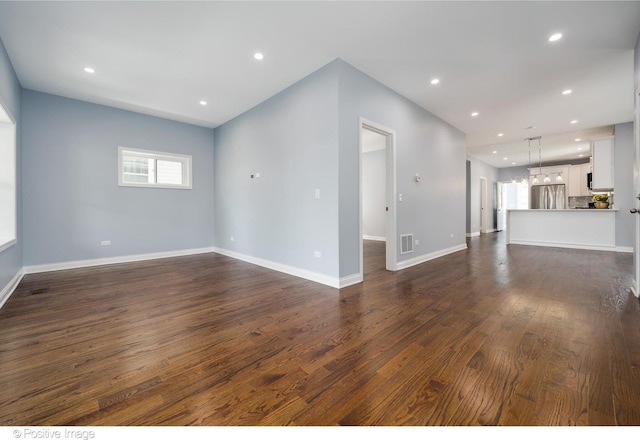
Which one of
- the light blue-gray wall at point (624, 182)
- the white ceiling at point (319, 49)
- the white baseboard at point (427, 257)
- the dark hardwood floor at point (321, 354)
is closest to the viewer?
the dark hardwood floor at point (321, 354)

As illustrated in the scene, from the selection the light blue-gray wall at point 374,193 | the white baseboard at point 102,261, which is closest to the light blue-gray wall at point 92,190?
the white baseboard at point 102,261

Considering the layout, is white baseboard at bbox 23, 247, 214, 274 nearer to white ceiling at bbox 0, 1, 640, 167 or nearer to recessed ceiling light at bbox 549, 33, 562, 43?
white ceiling at bbox 0, 1, 640, 167

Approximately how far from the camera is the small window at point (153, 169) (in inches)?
192

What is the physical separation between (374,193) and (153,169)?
5965 millimetres

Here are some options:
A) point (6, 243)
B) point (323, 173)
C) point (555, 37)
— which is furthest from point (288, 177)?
point (555, 37)

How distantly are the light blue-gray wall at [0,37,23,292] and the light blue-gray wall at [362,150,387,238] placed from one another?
7012mm

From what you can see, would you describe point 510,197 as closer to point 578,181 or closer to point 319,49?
point 578,181

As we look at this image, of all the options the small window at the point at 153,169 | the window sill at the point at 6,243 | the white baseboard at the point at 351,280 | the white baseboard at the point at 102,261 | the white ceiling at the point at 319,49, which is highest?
the white ceiling at the point at 319,49

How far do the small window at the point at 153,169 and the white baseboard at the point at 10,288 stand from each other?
193 cm

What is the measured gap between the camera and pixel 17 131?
3.54m

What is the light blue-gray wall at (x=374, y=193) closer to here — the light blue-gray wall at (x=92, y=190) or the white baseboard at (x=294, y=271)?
the white baseboard at (x=294, y=271)

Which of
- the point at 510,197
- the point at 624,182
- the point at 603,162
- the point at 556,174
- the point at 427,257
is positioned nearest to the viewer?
the point at 427,257

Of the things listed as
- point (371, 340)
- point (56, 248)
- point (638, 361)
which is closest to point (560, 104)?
point (638, 361)

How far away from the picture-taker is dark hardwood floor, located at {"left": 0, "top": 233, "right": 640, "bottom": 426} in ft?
3.97
